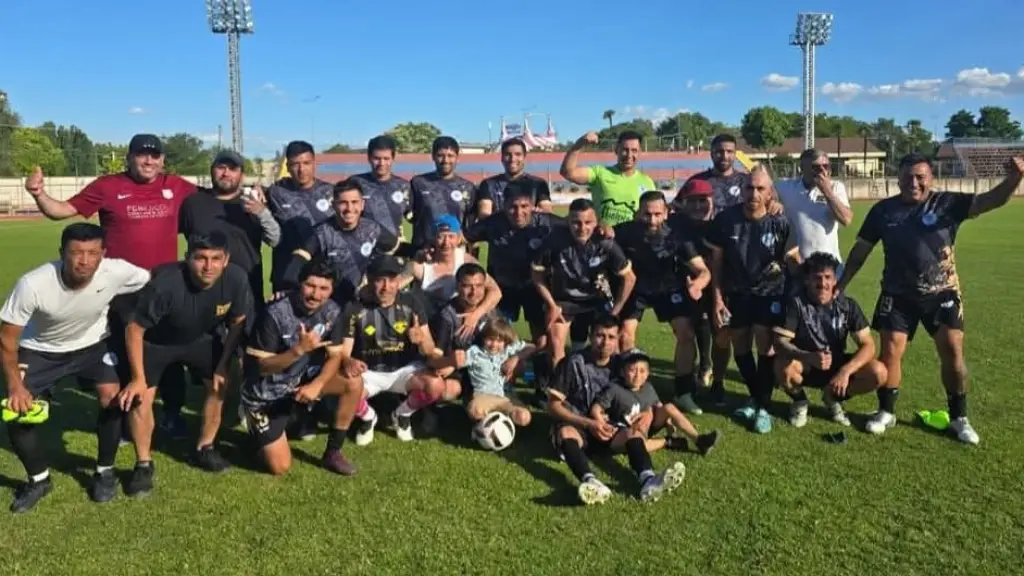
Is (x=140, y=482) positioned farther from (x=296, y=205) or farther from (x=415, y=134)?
(x=415, y=134)

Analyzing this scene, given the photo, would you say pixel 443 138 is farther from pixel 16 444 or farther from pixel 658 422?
A: pixel 16 444

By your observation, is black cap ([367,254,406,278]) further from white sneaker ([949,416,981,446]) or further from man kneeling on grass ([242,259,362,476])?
white sneaker ([949,416,981,446])

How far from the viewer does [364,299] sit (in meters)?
5.74

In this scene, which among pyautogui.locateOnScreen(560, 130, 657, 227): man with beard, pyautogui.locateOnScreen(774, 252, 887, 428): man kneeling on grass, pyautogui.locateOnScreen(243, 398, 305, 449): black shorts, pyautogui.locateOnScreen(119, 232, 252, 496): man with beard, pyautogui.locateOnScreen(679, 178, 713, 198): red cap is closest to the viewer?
pyautogui.locateOnScreen(119, 232, 252, 496): man with beard

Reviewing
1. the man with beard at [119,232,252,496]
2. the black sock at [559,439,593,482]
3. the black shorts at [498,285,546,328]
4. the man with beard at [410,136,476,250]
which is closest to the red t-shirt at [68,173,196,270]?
the man with beard at [119,232,252,496]

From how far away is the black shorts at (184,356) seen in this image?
5.02 metres

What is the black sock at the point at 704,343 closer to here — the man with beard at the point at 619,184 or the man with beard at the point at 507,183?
the man with beard at the point at 619,184

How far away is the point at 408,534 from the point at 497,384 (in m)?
1.99

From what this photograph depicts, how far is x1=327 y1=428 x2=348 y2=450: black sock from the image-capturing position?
17.0ft

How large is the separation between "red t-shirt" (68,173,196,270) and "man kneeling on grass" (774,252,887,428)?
483 centimetres

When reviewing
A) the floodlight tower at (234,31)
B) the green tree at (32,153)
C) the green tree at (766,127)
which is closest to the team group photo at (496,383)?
the floodlight tower at (234,31)

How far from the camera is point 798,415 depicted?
18.9 feet

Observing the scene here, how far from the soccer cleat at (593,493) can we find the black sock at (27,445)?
338cm

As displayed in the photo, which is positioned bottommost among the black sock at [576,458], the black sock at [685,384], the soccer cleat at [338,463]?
the soccer cleat at [338,463]
